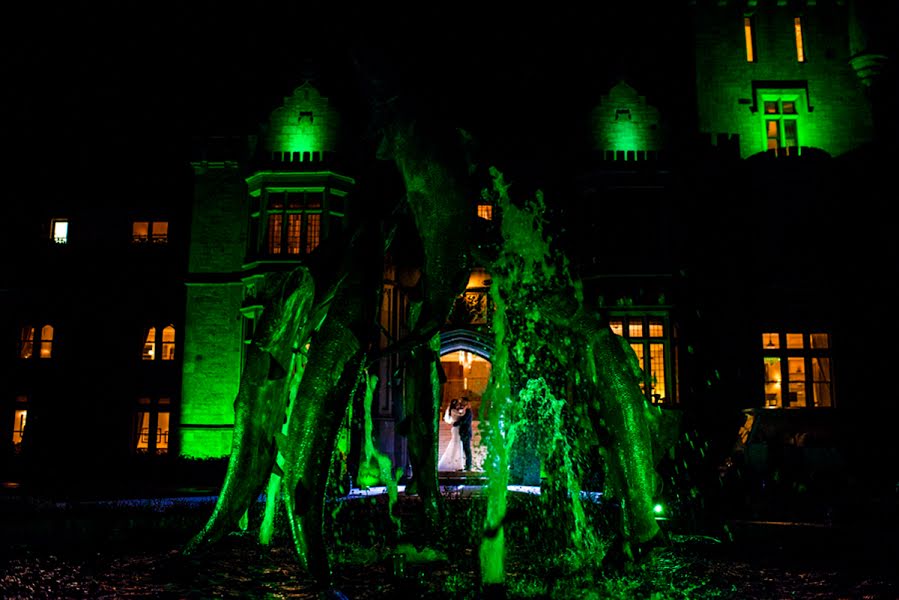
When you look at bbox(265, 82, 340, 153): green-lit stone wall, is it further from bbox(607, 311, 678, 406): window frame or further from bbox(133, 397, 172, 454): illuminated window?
bbox(607, 311, 678, 406): window frame

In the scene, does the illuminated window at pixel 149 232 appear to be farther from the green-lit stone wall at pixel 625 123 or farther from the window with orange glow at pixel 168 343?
the green-lit stone wall at pixel 625 123

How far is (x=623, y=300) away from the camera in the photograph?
2372 centimetres

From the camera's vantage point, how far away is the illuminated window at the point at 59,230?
1125 inches

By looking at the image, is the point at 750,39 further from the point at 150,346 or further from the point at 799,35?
the point at 150,346

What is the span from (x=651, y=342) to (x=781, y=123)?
387 inches

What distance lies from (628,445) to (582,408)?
72 cm

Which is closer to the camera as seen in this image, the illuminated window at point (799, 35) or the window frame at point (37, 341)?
the illuminated window at point (799, 35)

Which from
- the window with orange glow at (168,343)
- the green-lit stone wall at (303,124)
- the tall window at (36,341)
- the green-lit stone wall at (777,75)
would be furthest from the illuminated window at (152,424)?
the green-lit stone wall at (777,75)

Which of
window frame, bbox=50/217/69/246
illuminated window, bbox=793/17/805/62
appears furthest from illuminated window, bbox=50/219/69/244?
illuminated window, bbox=793/17/805/62

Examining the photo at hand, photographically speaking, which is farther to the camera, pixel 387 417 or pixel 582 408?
pixel 387 417

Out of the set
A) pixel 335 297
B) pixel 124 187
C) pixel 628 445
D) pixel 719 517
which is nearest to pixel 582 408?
pixel 628 445

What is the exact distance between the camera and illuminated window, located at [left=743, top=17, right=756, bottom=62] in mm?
26688

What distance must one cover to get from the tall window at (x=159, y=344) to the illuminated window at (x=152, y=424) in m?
1.64

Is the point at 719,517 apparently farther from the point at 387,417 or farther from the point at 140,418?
the point at 140,418
